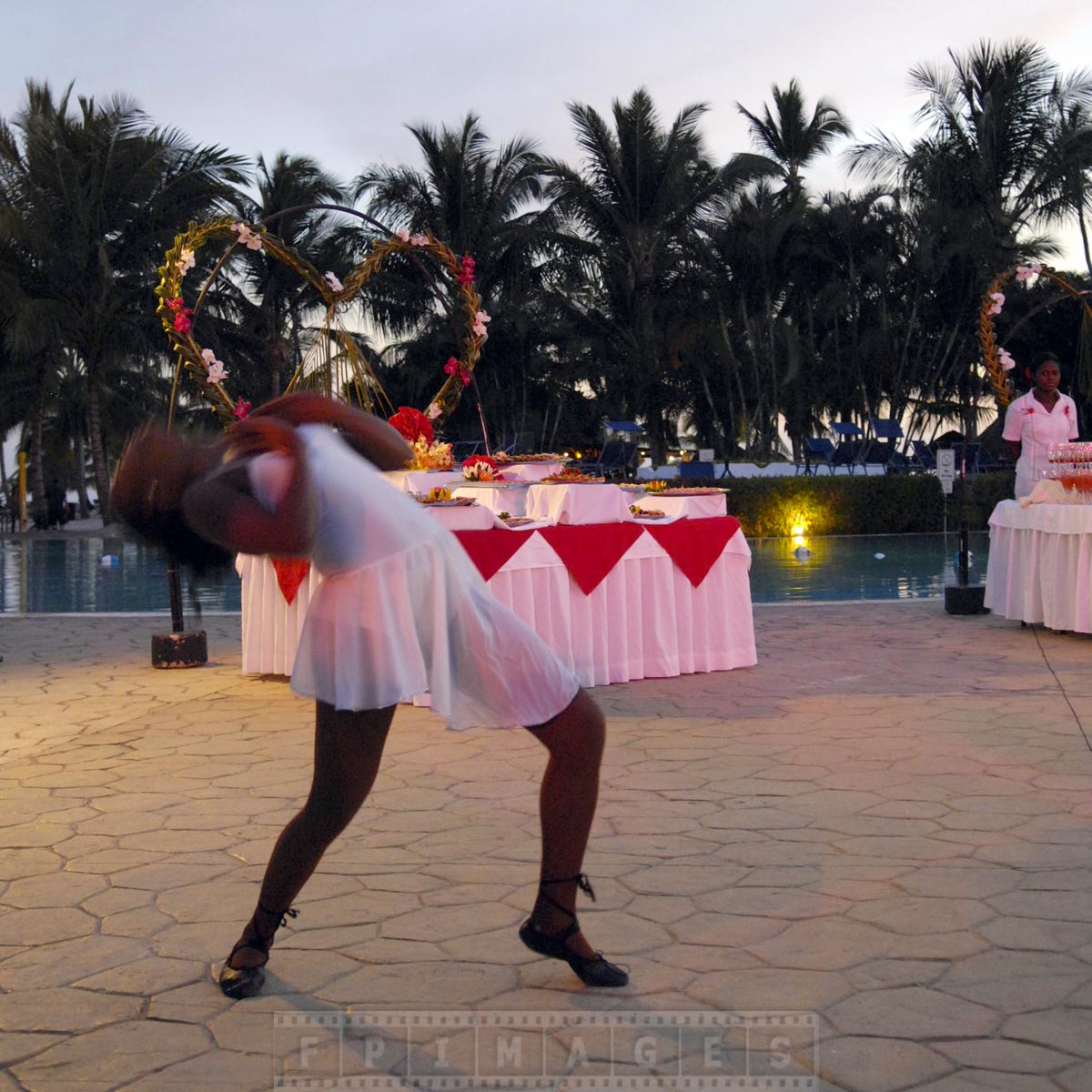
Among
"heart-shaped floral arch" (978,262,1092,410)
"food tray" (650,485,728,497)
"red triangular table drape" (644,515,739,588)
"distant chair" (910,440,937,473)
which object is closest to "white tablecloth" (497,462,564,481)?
"food tray" (650,485,728,497)

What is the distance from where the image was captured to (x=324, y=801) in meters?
3.19

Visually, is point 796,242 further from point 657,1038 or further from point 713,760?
point 657,1038

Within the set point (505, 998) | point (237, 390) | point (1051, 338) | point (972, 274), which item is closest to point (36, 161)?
point (237, 390)

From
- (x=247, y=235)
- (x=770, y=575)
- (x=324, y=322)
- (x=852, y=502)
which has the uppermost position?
(x=247, y=235)

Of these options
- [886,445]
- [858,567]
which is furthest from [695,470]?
[858,567]

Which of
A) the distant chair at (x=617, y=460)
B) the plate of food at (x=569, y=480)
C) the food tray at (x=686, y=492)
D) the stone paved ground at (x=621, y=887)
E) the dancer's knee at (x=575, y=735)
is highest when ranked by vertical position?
the distant chair at (x=617, y=460)

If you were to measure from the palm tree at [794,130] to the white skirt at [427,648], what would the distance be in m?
37.7

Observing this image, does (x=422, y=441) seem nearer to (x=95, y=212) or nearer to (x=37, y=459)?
(x=95, y=212)

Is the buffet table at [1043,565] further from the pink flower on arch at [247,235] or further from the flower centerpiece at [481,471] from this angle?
the pink flower on arch at [247,235]

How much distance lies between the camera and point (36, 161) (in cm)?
3041

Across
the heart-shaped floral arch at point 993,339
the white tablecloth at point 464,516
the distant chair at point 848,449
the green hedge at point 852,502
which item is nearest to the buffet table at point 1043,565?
the heart-shaped floral arch at point 993,339

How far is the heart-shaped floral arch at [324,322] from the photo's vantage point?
29.6ft

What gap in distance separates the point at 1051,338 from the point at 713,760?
3021 centimetres

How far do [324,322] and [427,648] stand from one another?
683 centimetres
